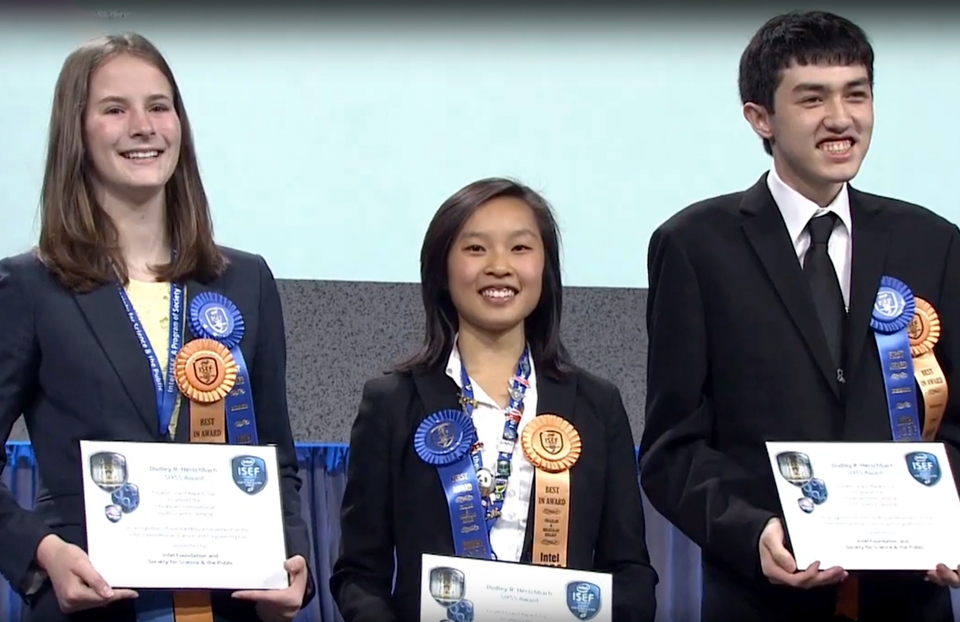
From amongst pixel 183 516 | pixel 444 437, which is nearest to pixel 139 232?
pixel 183 516

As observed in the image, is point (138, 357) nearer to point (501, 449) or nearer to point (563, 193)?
point (501, 449)

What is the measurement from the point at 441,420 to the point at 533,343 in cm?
22

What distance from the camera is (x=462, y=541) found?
143cm

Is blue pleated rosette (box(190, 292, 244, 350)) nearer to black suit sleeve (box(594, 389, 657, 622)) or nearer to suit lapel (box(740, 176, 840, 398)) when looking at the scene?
black suit sleeve (box(594, 389, 657, 622))

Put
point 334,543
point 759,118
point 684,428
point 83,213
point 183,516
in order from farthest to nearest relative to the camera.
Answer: point 334,543 → point 759,118 → point 684,428 → point 83,213 → point 183,516

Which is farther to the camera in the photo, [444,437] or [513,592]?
[444,437]

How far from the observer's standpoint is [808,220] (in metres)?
1.53

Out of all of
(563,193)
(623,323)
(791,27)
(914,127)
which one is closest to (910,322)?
(914,127)

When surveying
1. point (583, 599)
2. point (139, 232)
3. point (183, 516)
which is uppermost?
point (139, 232)

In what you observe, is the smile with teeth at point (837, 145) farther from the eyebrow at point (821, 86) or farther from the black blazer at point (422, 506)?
the black blazer at point (422, 506)

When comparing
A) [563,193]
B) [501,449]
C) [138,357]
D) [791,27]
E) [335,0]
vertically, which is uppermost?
[791,27]

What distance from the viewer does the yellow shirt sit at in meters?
1.40

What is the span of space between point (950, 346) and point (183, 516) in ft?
3.60

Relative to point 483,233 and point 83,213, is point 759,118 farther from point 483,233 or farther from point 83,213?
point 83,213
